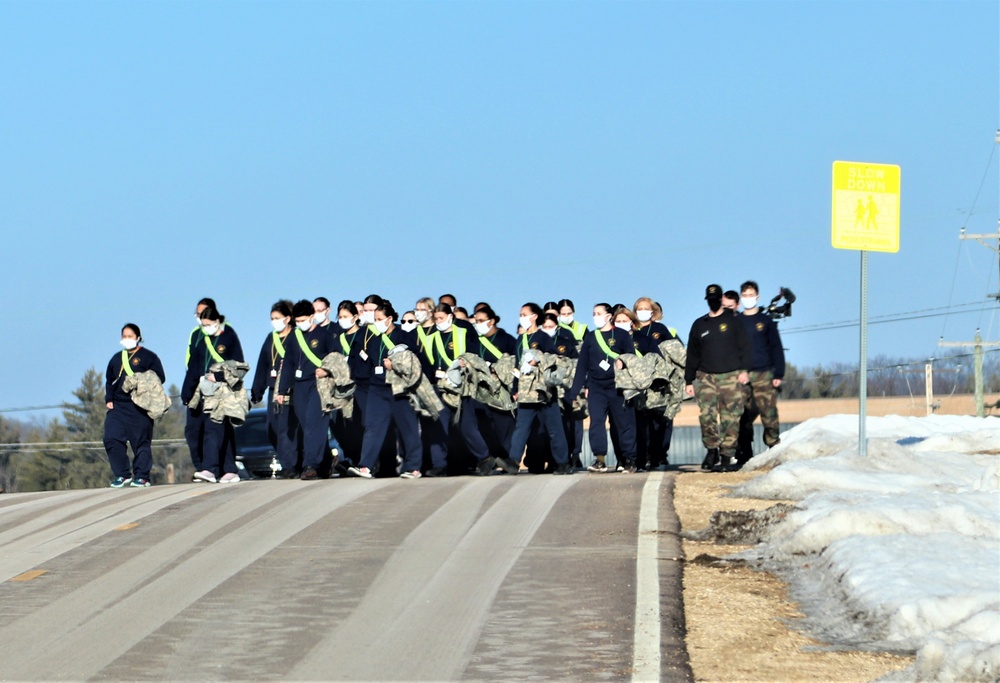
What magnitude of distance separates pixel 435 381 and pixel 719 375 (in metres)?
3.42

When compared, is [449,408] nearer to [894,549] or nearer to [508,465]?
[508,465]

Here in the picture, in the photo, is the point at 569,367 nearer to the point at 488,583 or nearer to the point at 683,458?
the point at 488,583

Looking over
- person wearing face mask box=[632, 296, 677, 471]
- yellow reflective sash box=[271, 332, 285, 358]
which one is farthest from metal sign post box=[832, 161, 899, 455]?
yellow reflective sash box=[271, 332, 285, 358]

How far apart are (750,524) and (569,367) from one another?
23.2 feet

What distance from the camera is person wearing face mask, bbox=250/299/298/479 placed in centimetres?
1897

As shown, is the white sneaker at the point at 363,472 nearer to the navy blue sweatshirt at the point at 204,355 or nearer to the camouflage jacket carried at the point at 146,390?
the navy blue sweatshirt at the point at 204,355

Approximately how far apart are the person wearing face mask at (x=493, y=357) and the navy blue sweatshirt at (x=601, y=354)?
4.24ft

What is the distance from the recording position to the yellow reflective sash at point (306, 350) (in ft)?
61.5

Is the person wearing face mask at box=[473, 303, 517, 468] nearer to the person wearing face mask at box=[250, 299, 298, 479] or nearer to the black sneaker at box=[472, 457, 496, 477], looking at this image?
the black sneaker at box=[472, 457, 496, 477]

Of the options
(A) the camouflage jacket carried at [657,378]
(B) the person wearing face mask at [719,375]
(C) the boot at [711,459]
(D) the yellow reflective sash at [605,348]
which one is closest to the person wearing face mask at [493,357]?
(D) the yellow reflective sash at [605,348]

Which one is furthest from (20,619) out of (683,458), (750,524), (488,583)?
(683,458)

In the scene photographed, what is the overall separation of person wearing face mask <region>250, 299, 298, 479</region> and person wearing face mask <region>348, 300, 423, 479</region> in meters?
1.07

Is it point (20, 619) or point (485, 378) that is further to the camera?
point (485, 378)

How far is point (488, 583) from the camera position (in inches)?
409
